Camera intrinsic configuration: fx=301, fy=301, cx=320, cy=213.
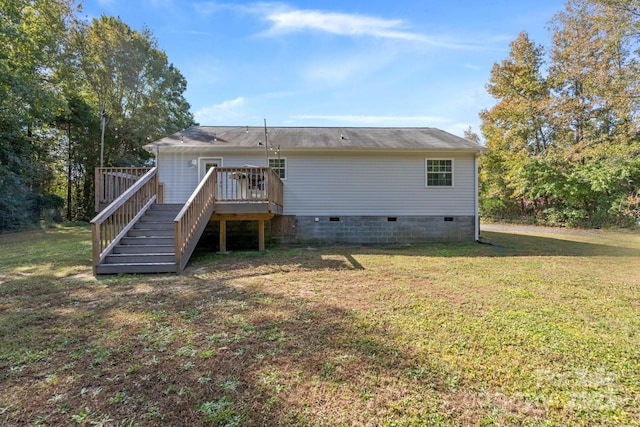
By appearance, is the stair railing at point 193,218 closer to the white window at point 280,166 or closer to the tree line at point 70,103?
the white window at point 280,166

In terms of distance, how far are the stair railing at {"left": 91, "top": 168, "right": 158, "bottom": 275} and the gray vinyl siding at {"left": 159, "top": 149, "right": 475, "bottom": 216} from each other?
1841 millimetres

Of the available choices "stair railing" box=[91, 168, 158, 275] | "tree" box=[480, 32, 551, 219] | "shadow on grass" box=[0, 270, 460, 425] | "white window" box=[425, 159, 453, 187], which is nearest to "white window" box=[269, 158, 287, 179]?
"stair railing" box=[91, 168, 158, 275]

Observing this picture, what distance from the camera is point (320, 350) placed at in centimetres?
276

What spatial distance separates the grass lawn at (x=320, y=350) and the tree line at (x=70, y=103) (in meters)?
12.3

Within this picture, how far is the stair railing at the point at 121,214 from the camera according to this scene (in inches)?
220

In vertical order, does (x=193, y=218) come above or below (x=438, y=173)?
below

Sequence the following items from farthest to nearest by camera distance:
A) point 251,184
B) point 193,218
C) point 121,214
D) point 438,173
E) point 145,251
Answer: point 438,173
point 251,184
point 121,214
point 193,218
point 145,251

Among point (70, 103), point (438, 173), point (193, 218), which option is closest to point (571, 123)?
point (438, 173)

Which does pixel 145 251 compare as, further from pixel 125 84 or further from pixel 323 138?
pixel 125 84

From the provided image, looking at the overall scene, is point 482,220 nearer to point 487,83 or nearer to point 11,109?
point 487,83

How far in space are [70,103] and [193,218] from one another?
17.9 m

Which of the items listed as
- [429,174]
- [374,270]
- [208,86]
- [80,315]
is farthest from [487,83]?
[80,315]

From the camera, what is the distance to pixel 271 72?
13.5 metres

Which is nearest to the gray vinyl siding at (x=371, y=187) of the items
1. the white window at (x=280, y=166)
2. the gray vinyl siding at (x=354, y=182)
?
the gray vinyl siding at (x=354, y=182)
